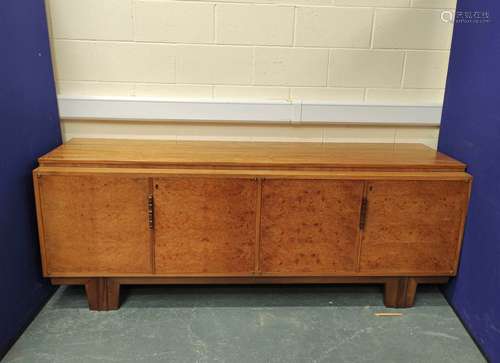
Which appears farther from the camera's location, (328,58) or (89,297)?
(328,58)

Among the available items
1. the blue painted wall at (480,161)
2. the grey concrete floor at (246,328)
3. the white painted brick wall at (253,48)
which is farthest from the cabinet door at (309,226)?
the white painted brick wall at (253,48)

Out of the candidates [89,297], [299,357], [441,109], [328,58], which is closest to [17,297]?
[89,297]

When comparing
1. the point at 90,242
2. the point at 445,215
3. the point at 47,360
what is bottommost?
the point at 47,360

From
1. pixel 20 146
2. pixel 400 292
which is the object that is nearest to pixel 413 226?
pixel 400 292

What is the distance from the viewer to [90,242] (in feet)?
5.66

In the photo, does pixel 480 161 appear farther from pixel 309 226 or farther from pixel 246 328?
pixel 246 328

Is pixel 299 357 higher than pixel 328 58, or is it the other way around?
pixel 328 58

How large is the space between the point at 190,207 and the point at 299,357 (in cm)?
73

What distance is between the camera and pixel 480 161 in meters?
1.70

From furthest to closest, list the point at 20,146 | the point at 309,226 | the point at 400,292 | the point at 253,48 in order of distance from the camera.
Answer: the point at 253,48 < the point at 400,292 < the point at 309,226 < the point at 20,146

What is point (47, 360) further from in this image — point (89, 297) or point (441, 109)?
point (441, 109)

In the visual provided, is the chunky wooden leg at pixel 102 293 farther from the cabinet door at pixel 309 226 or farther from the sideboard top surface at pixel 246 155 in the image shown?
the cabinet door at pixel 309 226

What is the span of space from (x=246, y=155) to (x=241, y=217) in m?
0.28

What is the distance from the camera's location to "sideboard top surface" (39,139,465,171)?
1.69m
